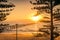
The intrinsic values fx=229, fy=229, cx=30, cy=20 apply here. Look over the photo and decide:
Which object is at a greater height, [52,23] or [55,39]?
[52,23]

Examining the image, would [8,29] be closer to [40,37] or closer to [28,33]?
[28,33]

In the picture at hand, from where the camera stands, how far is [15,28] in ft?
36.3

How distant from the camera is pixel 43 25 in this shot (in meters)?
12.5

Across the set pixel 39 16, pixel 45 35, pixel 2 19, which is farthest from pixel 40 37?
pixel 2 19

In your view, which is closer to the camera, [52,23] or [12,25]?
[12,25]

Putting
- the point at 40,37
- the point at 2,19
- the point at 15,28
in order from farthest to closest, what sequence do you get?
the point at 2,19 → the point at 40,37 → the point at 15,28

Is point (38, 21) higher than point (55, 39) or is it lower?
higher

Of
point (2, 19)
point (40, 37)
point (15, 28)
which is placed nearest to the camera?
point (15, 28)

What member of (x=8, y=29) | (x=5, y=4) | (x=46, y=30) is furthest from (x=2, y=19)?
(x=46, y=30)

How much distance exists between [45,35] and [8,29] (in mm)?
2225

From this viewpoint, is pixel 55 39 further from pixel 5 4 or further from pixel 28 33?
pixel 5 4

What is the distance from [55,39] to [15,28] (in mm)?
2385

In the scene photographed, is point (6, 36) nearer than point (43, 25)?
Yes

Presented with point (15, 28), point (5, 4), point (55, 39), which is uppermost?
point (5, 4)
